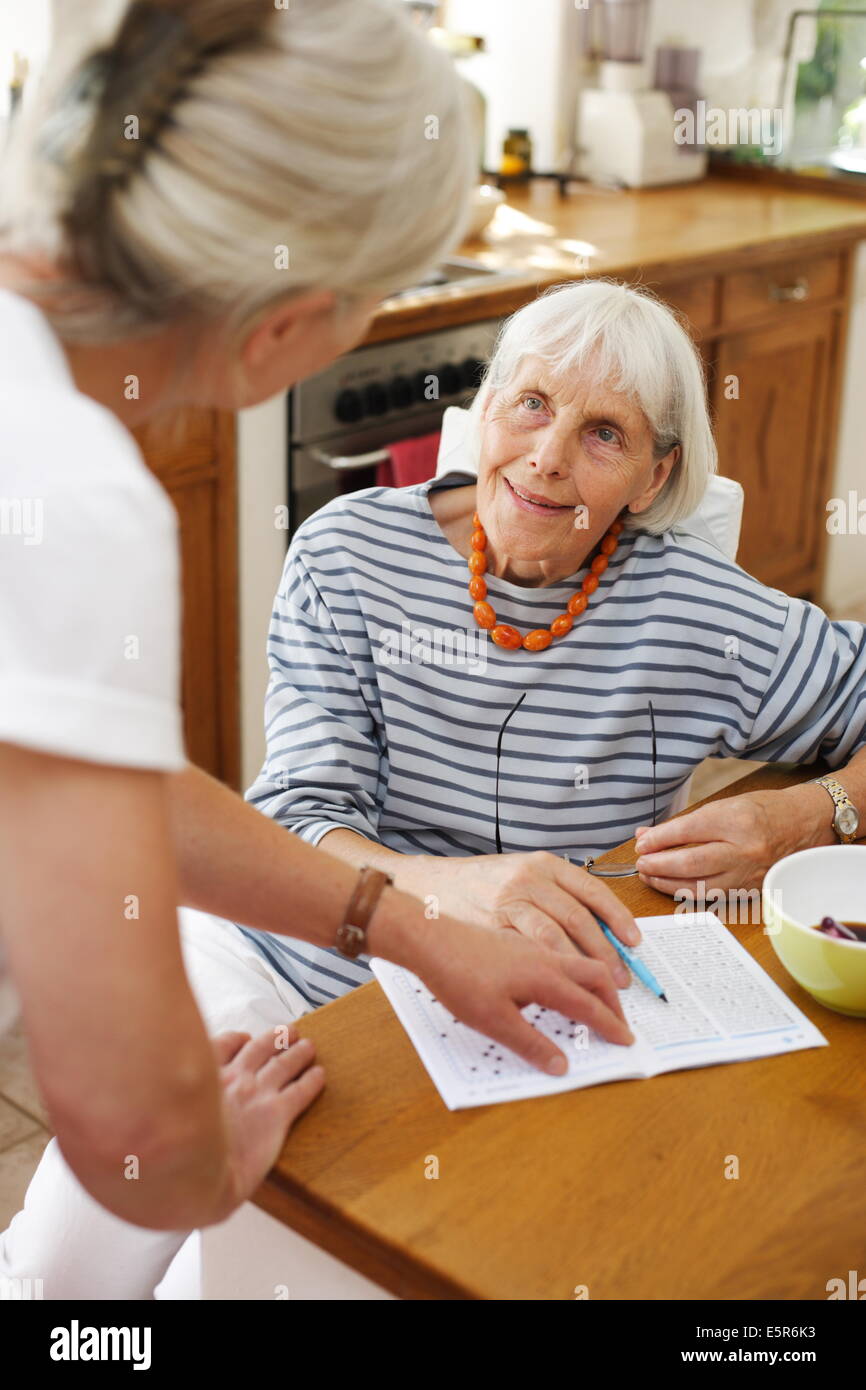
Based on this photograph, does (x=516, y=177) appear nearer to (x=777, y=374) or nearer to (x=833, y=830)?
(x=777, y=374)

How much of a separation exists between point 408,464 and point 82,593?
1.94 m

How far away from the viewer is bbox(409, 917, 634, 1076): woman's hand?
1036 mm

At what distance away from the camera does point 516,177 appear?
12.0 feet

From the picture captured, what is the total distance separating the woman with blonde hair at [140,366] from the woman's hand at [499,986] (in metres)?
0.23

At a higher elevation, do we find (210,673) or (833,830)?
(833,830)

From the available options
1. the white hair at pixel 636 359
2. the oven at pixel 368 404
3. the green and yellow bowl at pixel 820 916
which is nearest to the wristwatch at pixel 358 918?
the green and yellow bowl at pixel 820 916

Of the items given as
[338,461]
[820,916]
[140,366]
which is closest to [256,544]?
[338,461]

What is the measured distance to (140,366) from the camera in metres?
0.83

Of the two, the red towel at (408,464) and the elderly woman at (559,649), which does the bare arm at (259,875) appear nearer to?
the elderly woman at (559,649)

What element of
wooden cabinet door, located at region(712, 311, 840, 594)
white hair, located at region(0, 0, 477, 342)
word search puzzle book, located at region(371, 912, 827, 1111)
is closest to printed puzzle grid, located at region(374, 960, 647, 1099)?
word search puzzle book, located at region(371, 912, 827, 1111)

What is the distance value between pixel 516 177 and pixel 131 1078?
10.9 feet

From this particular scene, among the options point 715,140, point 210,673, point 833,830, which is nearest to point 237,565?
point 210,673

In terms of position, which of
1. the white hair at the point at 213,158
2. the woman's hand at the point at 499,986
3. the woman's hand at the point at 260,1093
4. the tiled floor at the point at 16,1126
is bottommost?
the tiled floor at the point at 16,1126

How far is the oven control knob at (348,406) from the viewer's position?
2.52 m
